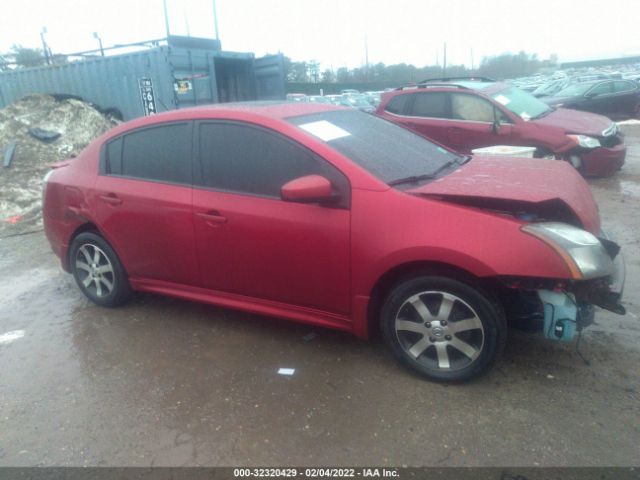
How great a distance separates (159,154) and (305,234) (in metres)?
1.43

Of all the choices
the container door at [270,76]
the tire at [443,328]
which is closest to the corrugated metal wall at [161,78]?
the container door at [270,76]

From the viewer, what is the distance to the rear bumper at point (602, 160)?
25.6ft

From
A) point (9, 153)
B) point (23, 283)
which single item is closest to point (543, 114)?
point (23, 283)

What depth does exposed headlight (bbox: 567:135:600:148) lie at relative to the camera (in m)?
7.55

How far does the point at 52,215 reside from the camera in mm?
4438

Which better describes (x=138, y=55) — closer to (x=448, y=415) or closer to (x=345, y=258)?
(x=345, y=258)

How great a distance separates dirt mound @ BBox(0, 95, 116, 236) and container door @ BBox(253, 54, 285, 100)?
11.4 feet

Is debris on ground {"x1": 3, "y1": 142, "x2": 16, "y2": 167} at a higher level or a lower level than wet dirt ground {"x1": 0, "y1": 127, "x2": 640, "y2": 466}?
higher

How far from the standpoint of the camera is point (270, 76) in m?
11.8

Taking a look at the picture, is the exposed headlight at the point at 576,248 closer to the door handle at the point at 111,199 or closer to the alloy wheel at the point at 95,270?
the door handle at the point at 111,199

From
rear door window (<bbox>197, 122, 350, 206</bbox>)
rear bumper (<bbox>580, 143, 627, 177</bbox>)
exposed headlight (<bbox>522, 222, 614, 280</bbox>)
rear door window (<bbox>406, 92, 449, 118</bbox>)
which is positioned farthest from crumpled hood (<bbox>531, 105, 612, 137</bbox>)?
rear door window (<bbox>197, 122, 350, 206</bbox>)

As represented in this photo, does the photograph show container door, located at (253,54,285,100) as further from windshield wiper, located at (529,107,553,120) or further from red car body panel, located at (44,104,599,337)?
red car body panel, located at (44,104,599,337)

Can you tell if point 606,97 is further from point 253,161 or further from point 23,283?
point 23,283

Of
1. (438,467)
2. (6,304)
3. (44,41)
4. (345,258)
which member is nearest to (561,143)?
(345,258)
